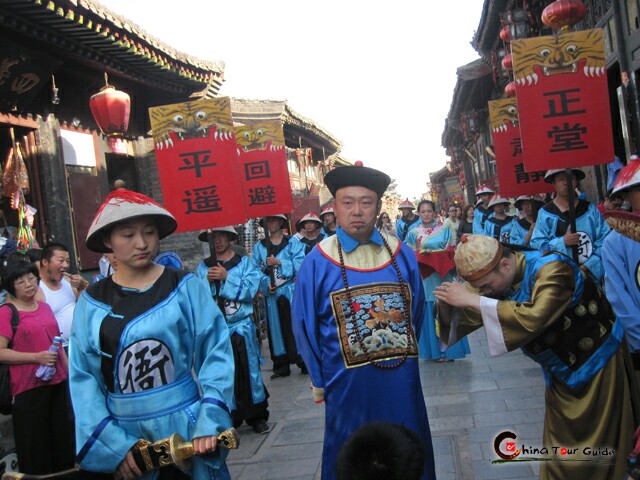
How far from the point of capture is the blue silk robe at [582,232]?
550 cm

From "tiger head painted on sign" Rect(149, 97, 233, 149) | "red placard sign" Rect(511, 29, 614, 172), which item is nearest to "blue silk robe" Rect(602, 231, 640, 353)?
"red placard sign" Rect(511, 29, 614, 172)

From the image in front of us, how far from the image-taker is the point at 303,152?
20.8 metres

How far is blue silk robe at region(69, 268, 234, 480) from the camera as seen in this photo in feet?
8.38

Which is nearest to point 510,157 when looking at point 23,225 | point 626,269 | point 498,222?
point 498,222

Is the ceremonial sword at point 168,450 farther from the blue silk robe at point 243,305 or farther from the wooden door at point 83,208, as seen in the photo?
the wooden door at point 83,208

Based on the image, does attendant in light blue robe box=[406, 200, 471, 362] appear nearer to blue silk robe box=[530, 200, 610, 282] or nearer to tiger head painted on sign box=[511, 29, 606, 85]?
blue silk robe box=[530, 200, 610, 282]

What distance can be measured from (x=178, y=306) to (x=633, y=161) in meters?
2.31

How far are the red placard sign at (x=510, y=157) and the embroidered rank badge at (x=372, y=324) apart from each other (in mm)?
3780

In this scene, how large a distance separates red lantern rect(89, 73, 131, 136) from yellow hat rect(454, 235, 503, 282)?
6236mm

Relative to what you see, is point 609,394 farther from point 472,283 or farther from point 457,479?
point 457,479

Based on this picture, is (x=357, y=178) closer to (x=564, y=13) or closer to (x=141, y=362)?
(x=141, y=362)

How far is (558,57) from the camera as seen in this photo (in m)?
5.23

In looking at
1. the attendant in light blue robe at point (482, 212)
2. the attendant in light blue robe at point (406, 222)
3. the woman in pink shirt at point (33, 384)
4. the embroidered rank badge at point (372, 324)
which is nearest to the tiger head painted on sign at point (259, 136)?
the attendant in light blue robe at point (406, 222)

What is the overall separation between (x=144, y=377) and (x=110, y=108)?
19.5ft
